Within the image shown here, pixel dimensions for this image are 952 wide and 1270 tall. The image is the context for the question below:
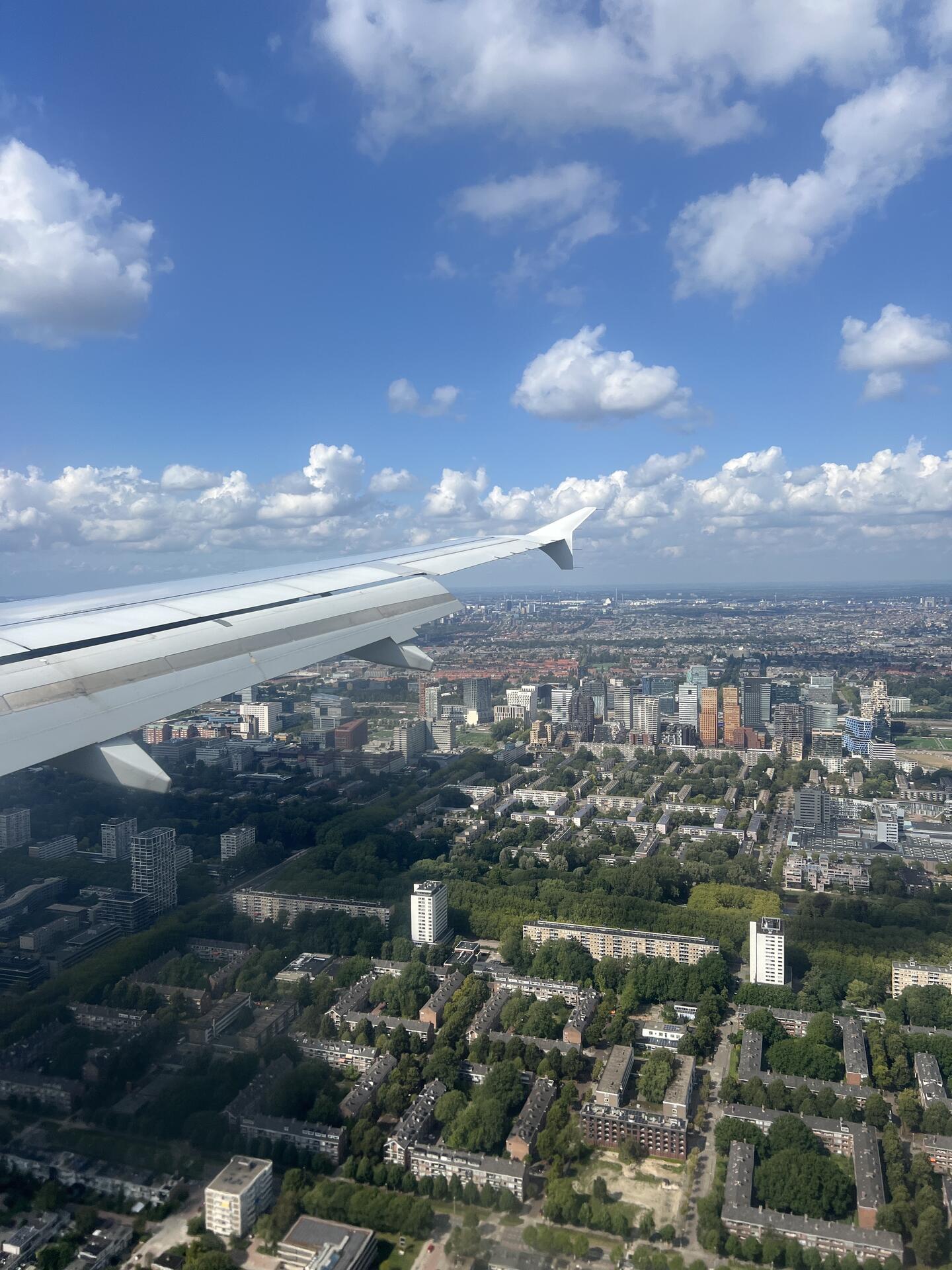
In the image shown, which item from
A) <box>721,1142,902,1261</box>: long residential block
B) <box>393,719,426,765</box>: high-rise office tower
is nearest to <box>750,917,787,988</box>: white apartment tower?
<box>721,1142,902,1261</box>: long residential block

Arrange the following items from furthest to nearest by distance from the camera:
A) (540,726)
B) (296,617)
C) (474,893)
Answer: (540,726), (474,893), (296,617)

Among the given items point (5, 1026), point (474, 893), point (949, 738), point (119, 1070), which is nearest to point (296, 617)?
point (119, 1070)

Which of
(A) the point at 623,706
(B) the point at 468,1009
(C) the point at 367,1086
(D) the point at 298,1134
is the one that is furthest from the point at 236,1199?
(A) the point at 623,706

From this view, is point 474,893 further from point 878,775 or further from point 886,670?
point 886,670

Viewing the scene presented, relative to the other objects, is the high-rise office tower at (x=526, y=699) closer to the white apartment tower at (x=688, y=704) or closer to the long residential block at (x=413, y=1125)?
the white apartment tower at (x=688, y=704)

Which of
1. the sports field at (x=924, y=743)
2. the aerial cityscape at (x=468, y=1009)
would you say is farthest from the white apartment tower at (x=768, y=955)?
the sports field at (x=924, y=743)

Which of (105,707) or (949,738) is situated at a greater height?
(105,707)

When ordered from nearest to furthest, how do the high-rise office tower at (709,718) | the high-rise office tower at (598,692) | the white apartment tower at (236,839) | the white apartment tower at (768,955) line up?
the white apartment tower at (768,955) < the white apartment tower at (236,839) < the high-rise office tower at (709,718) < the high-rise office tower at (598,692)
